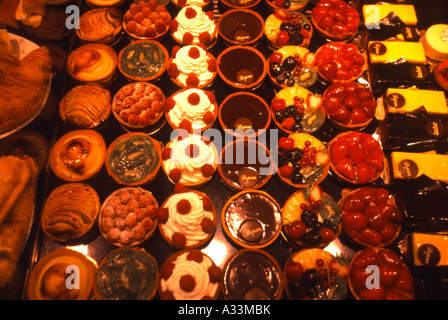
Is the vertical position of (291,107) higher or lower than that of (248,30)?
lower

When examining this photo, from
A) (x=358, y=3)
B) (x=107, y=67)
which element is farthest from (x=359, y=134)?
(x=107, y=67)

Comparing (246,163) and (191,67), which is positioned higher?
(191,67)

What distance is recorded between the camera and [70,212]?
3699 mm

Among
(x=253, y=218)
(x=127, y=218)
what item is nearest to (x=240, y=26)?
(x=253, y=218)

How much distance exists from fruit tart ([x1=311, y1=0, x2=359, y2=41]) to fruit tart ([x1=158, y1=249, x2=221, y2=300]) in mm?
4133

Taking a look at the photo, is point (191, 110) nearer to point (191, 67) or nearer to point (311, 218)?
point (191, 67)

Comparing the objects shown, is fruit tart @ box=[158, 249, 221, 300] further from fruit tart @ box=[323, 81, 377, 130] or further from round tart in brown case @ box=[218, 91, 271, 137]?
fruit tart @ box=[323, 81, 377, 130]

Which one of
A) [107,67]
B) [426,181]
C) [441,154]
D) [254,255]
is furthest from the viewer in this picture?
[107,67]

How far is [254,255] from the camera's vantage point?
373 cm

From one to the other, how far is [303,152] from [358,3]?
126 inches

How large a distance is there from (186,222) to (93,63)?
285 cm

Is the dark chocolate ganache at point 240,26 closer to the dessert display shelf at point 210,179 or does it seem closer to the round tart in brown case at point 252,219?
the dessert display shelf at point 210,179

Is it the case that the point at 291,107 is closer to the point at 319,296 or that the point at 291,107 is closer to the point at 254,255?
the point at 254,255

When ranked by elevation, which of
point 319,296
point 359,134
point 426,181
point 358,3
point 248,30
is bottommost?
point 319,296
